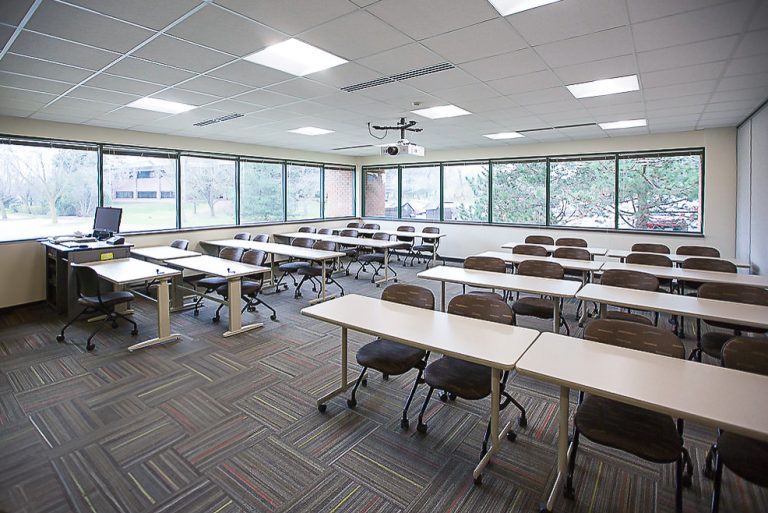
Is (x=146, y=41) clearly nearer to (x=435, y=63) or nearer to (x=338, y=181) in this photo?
(x=435, y=63)

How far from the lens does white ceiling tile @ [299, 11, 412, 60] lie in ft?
9.05

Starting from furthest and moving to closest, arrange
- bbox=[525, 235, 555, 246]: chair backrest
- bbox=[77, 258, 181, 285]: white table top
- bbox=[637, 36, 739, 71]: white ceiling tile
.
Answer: bbox=[525, 235, 555, 246]: chair backrest → bbox=[77, 258, 181, 285]: white table top → bbox=[637, 36, 739, 71]: white ceiling tile

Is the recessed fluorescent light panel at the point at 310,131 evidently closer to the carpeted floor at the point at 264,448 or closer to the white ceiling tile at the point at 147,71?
the white ceiling tile at the point at 147,71

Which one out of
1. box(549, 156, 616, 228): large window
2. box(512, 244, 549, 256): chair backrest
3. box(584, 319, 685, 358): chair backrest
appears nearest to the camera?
box(584, 319, 685, 358): chair backrest

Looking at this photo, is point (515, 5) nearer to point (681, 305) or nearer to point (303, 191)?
point (681, 305)

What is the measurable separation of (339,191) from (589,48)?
323 inches

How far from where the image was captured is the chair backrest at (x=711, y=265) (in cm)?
454

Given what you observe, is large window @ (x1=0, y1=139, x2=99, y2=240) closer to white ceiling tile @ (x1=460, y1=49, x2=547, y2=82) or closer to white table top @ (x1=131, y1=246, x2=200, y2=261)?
white table top @ (x1=131, y1=246, x2=200, y2=261)

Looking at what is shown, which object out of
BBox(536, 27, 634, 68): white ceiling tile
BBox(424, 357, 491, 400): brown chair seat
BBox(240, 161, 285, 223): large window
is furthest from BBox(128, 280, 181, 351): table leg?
BBox(240, 161, 285, 223): large window

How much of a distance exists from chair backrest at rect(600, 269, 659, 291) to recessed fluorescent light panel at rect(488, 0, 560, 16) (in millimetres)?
2620

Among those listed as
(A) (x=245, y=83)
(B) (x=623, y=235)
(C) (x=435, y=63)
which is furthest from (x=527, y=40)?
(B) (x=623, y=235)

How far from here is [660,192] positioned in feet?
23.9

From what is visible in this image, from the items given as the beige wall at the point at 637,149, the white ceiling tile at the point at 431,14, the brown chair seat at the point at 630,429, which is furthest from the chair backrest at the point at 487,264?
the beige wall at the point at 637,149

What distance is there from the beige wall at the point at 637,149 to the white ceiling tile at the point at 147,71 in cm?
668
